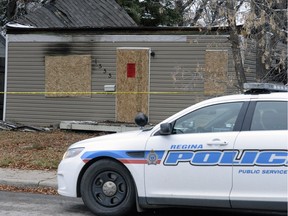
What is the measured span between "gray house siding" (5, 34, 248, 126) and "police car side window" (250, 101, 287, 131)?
8920 mm

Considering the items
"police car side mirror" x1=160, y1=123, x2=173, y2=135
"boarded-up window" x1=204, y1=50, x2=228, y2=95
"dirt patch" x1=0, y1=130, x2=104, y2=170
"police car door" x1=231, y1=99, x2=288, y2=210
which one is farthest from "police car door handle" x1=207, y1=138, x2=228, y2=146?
"boarded-up window" x1=204, y1=50, x2=228, y2=95

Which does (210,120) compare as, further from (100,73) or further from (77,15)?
(77,15)

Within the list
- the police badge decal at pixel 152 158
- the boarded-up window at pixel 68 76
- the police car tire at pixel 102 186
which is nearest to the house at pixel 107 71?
the boarded-up window at pixel 68 76

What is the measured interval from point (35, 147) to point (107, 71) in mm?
4911

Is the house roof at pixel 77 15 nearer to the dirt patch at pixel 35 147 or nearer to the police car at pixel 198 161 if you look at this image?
the dirt patch at pixel 35 147

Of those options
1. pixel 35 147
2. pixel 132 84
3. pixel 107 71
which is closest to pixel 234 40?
pixel 35 147

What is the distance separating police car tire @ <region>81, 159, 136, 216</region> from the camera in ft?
21.1

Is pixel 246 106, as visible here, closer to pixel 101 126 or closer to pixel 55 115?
pixel 101 126

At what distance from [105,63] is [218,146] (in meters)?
11.0

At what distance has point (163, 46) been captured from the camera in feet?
52.5

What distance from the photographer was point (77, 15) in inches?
760

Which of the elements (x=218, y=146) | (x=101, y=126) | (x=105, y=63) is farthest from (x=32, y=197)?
(x=105, y=63)

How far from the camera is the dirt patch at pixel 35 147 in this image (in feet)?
35.1

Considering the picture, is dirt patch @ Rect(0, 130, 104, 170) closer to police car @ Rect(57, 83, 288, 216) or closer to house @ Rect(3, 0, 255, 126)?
house @ Rect(3, 0, 255, 126)
